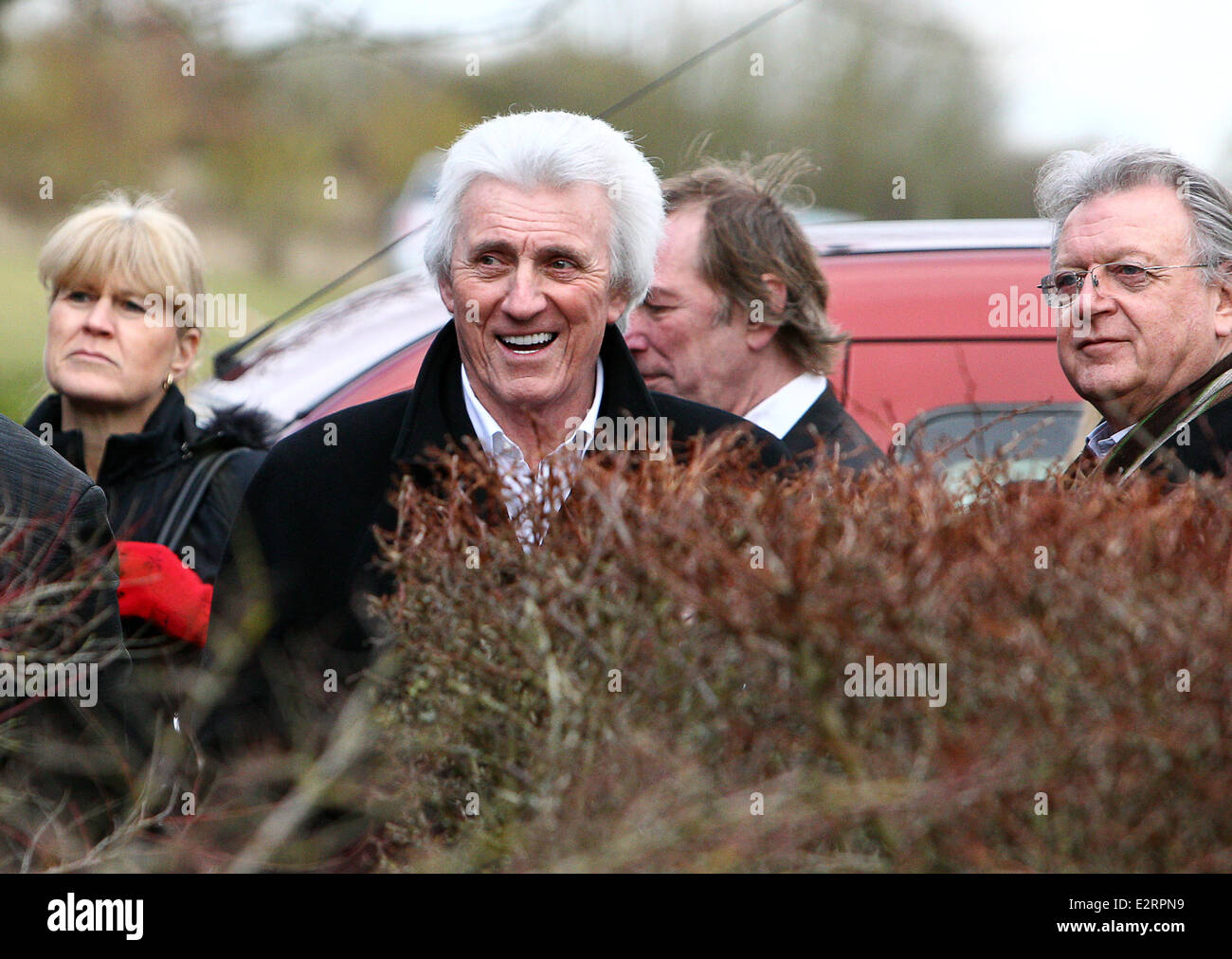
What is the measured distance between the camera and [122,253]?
4.28 m

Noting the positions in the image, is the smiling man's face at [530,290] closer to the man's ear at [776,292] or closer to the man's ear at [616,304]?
the man's ear at [616,304]

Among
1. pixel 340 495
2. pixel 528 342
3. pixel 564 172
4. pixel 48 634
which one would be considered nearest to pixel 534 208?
pixel 564 172

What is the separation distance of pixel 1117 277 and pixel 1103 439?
363mm

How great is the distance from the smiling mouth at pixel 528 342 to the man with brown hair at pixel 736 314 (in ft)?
3.38

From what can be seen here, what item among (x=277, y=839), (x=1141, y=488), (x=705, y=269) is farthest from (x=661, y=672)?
(x=705, y=269)

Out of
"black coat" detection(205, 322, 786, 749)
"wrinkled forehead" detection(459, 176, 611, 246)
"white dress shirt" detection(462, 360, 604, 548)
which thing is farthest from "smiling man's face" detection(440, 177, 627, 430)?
"white dress shirt" detection(462, 360, 604, 548)

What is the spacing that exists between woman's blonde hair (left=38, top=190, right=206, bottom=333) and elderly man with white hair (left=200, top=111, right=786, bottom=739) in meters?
1.33

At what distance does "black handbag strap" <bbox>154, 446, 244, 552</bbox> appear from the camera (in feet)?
12.7

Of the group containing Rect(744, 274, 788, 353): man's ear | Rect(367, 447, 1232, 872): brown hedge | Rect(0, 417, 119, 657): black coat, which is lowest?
Rect(367, 447, 1232, 872): brown hedge

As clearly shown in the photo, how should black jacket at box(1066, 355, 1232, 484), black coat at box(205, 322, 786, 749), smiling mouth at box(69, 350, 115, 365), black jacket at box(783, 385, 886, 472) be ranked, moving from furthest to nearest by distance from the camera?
smiling mouth at box(69, 350, 115, 365), black jacket at box(783, 385, 886, 472), black coat at box(205, 322, 786, 749), black jacket at box(1066, 355, 1232, 484)

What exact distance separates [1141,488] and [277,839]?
114 centimetres

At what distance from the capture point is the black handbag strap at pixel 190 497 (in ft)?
12.7

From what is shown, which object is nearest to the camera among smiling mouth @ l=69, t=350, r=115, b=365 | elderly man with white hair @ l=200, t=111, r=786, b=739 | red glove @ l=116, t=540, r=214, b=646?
elderly man with white hair @ l=200, t=111, r=786, b=739

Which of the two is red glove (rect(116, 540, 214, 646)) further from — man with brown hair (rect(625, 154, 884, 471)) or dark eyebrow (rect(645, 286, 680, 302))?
dark eyebrow (rect(645, 286, 680, 302))
